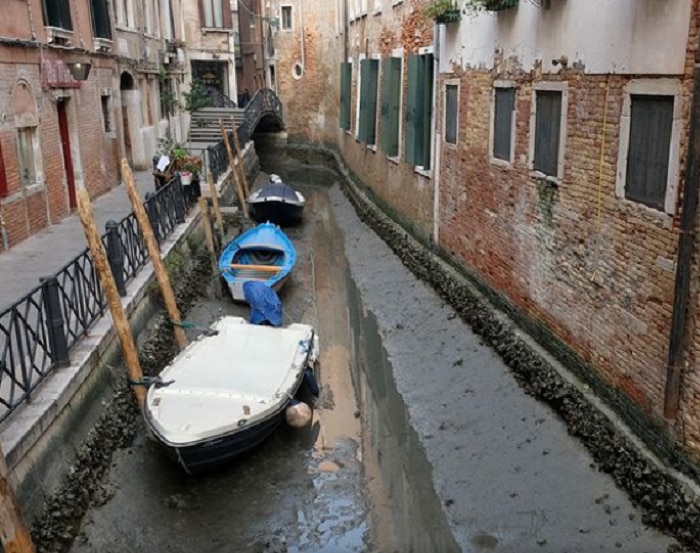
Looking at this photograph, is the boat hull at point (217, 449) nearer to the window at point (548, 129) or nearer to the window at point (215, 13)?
the window at point (548, 129)

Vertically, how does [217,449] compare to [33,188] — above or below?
below

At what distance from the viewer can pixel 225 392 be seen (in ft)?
23.0

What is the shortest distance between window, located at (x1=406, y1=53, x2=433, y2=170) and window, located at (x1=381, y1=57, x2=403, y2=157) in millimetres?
1529

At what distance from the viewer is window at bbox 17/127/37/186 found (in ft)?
37.2

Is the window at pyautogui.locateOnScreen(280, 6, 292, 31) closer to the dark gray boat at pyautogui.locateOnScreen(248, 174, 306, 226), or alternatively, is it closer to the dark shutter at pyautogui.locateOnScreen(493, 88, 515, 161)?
the dark gray boat at pyautogui.locateOnScreen(248, 174, 306, 226)

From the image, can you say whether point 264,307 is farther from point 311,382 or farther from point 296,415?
point 296,415

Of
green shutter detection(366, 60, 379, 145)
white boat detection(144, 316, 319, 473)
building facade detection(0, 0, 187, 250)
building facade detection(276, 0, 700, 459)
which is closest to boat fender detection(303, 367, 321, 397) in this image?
white boat detection(144, 316, 319, 473)

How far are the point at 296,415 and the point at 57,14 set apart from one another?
9.09 metres

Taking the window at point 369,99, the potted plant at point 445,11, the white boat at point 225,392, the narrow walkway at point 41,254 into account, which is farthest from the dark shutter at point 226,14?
the white boat at point 225,392

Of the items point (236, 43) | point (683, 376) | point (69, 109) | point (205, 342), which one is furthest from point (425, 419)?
point (236, 43)

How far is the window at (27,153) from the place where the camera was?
1135 cm

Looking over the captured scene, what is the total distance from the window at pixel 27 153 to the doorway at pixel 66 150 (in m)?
1.57

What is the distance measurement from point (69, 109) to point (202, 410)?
9256 mm

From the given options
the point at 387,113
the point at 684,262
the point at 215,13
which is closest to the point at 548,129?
the point at 684,262
